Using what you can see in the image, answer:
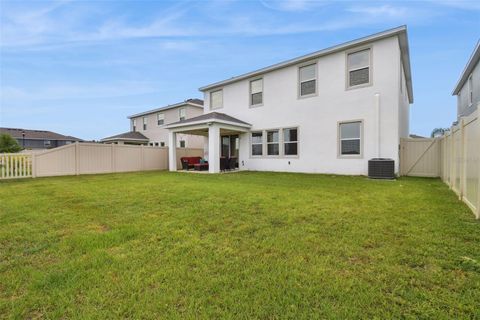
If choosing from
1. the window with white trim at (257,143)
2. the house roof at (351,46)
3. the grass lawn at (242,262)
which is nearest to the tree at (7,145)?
the house roof at (351,46)

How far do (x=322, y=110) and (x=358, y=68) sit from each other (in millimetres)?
2392

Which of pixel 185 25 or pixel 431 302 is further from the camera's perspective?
pixel 185 25

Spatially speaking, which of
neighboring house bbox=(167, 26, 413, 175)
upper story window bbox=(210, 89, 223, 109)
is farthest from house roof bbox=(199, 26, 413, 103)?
upper story window bbox=(210, 89, 223, 109)

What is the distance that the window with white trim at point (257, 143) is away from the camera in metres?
14.4

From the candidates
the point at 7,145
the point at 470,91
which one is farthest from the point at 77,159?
the point at 7,145

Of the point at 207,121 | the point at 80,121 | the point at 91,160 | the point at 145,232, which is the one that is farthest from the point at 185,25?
the point at 80,121

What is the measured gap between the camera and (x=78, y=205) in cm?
541

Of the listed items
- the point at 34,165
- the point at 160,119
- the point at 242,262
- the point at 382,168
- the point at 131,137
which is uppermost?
the point at 160,119

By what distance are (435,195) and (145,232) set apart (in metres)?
6.96

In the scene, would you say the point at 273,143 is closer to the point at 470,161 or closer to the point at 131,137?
the point at 470,161

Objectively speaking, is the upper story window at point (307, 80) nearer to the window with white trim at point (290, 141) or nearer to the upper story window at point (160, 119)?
the window with white trim at point (290, 141)

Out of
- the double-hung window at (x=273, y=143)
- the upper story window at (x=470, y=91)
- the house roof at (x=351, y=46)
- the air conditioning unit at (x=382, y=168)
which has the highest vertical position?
the house roof at (x=351, y=46)

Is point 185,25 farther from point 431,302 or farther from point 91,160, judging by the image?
point 431,302

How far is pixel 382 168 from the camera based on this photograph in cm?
952
